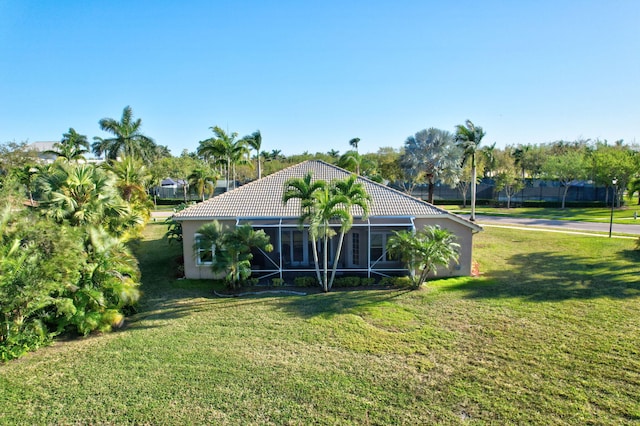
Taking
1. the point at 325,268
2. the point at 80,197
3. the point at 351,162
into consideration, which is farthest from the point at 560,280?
the point at 351,162

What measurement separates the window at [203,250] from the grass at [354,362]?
178 centimetres

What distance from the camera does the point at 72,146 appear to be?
39.0 m

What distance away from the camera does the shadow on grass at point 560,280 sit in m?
15.0

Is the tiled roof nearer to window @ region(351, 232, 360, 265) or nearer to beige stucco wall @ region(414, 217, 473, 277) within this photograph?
beige stucco wall @ region(414, 217, 473, 277)

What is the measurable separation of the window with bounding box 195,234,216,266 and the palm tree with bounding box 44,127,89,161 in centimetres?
2749

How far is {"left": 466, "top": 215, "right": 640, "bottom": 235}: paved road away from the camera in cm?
2930

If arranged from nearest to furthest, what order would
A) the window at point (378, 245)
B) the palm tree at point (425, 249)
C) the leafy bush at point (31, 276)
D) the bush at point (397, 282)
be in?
the leafy bush at point (31, 276)
the palm tree at point (425, 249)
the bush at point (397, 282)
the window at point (378, 245)

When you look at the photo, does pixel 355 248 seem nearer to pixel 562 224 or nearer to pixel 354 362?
pixel 354 362

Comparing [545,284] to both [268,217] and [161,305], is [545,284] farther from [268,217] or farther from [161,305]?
[161,305]

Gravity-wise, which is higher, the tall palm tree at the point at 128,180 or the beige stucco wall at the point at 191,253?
the tall palm tree at the point at 128,180

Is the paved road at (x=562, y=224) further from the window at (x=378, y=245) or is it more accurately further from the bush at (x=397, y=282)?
the bush at (x=397, y=282)

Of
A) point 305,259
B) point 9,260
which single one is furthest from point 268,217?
point 9,260

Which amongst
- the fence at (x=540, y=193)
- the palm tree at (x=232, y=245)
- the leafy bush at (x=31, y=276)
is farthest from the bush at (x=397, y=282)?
the fence at (x=540, y=193)

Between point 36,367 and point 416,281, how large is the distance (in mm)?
12835
